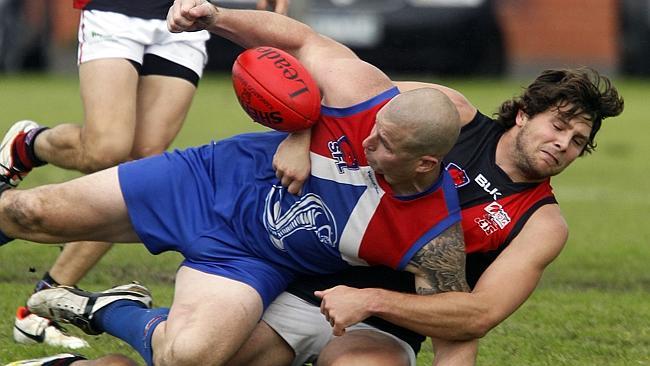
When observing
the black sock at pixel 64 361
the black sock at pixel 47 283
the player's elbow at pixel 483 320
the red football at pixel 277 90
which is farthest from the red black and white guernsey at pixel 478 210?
the black sock at pixel 47 283

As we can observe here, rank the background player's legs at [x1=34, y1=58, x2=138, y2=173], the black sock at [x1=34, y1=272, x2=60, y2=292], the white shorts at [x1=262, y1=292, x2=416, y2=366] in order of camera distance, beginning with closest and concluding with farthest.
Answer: the white shorts at [x1=262, y1=292, x2=416, y2=366], the black sock at [x1=34, y1=272, x2=60, y2=292], the background player's legs at [x1=34, y1=58, x2=138, y2=173]

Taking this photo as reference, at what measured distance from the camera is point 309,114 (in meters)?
5.09

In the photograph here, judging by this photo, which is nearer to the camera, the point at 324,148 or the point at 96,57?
the point at 324,148

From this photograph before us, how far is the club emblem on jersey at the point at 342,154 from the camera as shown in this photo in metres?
5.07

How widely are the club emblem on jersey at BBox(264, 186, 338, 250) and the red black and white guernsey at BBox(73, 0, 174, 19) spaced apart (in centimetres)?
185

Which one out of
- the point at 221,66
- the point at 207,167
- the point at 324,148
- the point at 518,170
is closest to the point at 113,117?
the point at 207,167

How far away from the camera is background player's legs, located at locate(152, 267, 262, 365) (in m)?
4.88

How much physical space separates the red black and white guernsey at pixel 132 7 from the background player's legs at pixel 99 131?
34 cm

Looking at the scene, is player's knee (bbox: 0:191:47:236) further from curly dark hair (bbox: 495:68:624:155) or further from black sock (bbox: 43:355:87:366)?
curly dark hair (bbox: 495:68:624:155)

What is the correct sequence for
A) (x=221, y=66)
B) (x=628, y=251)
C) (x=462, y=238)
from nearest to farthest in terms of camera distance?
(x=462, y=238) < (x=628, y=251) < (x=221, y=66)

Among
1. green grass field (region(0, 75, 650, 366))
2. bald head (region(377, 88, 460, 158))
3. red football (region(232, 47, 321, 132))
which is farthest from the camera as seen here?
green grass field (region(0, 75, 650, 366))

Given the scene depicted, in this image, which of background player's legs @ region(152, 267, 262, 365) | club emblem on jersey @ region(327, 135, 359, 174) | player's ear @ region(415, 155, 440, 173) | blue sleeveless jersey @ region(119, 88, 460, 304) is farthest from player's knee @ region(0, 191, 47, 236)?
player's ear @ region(415, 155, 440, 173)

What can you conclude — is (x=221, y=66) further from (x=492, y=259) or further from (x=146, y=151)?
(x=492, y=259)

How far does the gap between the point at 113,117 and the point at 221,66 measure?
11.9 m
